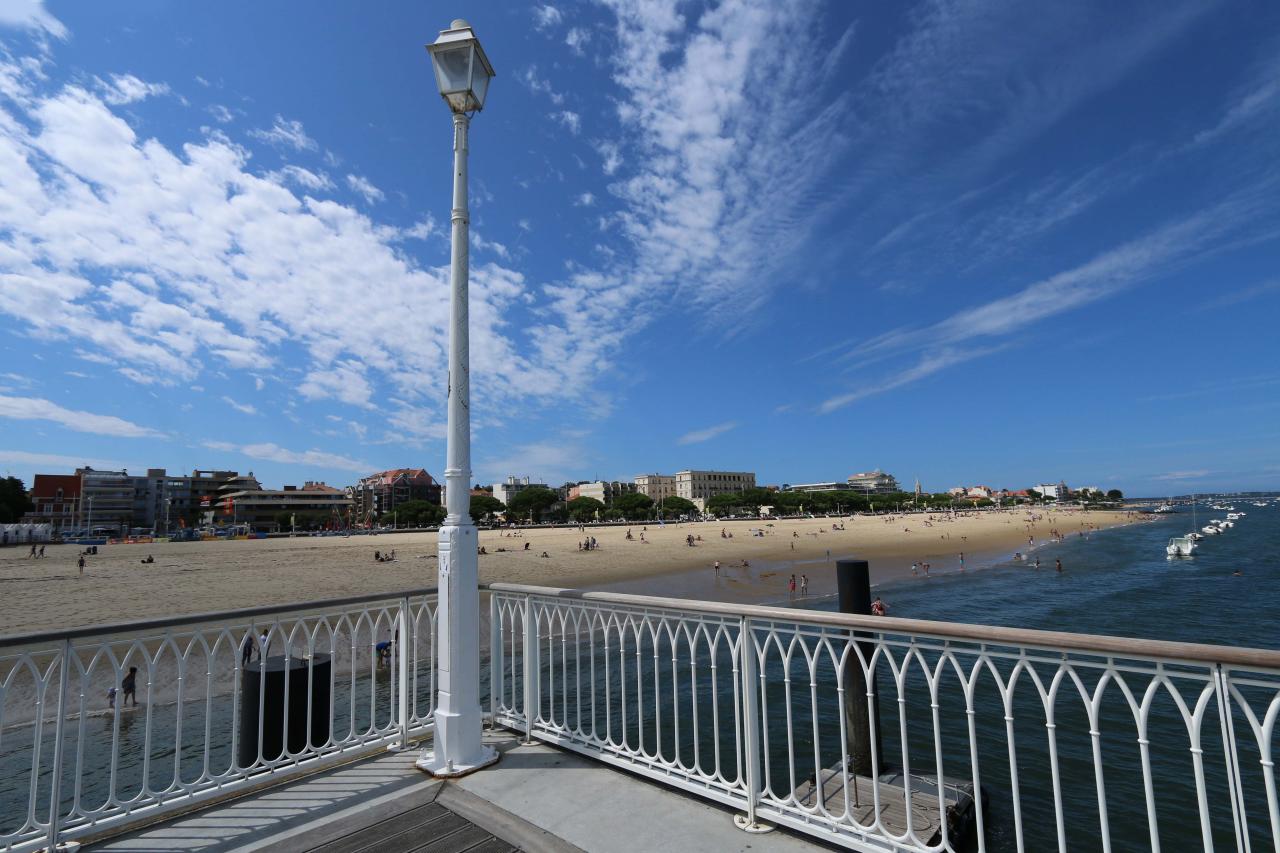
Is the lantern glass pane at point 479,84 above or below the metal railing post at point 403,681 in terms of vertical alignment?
above

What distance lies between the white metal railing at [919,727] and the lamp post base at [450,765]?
1.67 feet

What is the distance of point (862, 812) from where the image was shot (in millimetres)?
4332

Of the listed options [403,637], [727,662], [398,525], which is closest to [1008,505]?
[398,525]

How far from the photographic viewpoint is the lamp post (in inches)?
175

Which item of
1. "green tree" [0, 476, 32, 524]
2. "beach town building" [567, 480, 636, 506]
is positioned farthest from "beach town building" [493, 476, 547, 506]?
"green tree" [0, 476, 32, 524]

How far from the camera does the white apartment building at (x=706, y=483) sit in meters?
148

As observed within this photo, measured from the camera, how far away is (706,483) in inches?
5866

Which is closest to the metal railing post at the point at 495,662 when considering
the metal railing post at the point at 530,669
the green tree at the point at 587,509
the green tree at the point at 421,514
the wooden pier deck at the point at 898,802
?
the metal railing post at the point at 530,669

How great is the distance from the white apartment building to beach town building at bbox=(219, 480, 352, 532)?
75.1m

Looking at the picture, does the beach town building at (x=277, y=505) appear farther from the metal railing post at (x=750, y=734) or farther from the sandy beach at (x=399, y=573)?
the metal railing post at (x=750, y=734)

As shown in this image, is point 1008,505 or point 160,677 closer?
point 160,677

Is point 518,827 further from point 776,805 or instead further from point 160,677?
point 160,677

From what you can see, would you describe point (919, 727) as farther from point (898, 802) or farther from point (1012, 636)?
point (1012, 636)

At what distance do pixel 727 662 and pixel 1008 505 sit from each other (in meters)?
187
